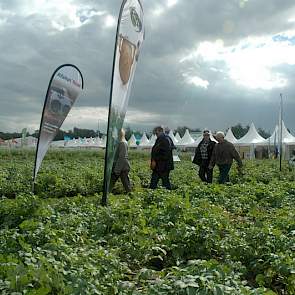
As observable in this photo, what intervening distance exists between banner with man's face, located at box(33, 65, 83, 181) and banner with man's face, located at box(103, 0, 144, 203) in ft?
5.63

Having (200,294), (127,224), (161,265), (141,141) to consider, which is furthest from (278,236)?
(141,141)

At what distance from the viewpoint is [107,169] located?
7164 millimetres

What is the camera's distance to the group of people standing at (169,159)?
10.6 m

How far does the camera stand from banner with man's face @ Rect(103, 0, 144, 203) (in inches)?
272

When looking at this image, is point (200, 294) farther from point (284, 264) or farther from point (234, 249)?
point (234, 249)

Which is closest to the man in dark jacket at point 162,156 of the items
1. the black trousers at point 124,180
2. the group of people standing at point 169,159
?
the group of people standing at point 169,159

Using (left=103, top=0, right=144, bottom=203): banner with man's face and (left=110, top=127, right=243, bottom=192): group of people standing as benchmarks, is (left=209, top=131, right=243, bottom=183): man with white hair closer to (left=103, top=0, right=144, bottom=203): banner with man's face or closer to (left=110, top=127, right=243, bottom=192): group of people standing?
(left=110, top=127, right=243, bottom=192): group of people standing

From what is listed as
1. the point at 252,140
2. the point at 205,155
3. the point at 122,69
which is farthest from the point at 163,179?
the point at 252,140

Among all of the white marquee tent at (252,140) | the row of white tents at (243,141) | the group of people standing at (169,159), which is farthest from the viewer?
the white marquee tent at (252,140)

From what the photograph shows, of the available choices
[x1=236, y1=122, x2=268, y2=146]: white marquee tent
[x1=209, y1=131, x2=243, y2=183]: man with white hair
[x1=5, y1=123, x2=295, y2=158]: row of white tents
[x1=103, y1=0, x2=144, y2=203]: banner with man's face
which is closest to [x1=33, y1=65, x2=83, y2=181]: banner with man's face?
[x1=103, y1=0, x2=144, y2=203]: banner with man's face

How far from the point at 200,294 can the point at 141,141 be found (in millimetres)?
62713

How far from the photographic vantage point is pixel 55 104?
8.73m

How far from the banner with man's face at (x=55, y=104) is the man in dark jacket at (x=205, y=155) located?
4.68 meters

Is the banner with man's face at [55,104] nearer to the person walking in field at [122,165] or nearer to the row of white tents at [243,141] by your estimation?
the person walking in field at [122,165]
